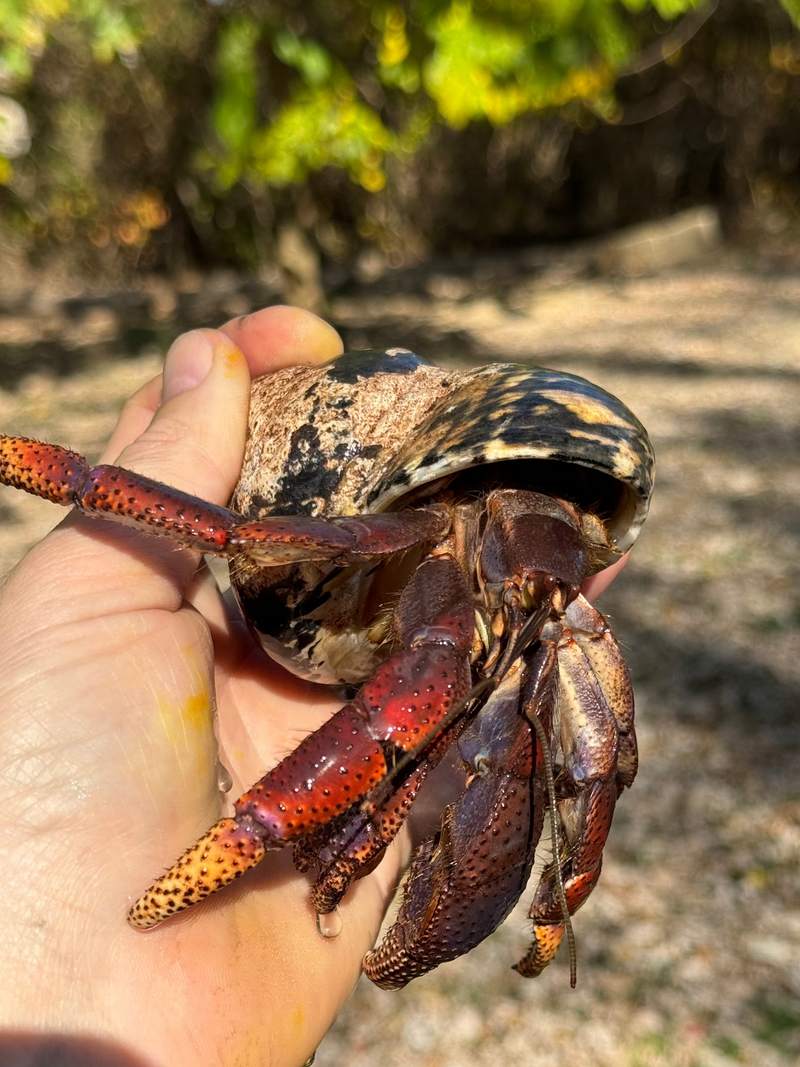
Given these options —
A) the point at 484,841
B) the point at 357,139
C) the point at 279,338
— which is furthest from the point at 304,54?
the point at 484,841

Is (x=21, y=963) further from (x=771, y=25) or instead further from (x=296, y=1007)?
(x=771, y=25)

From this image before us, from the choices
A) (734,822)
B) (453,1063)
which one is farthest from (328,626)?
(734,822)

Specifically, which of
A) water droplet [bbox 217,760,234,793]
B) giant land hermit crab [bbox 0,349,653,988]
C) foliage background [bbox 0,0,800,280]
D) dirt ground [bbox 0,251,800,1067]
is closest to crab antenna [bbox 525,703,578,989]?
giant land hermit crab [bbox 0,349,653,988]

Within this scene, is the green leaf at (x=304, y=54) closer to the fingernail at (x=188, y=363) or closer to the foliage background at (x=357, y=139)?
the foliage background at (x=357, y=139)

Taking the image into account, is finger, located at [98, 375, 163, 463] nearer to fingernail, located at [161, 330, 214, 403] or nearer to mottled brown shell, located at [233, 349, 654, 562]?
fingernail, located at [161, 330, 214, 403]

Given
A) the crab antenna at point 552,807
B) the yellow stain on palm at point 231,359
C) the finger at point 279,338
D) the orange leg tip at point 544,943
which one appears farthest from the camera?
the finger at point 279,338

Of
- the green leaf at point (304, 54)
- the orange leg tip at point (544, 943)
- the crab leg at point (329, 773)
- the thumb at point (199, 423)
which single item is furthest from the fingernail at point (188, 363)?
the green leaf at point (304, 54)
